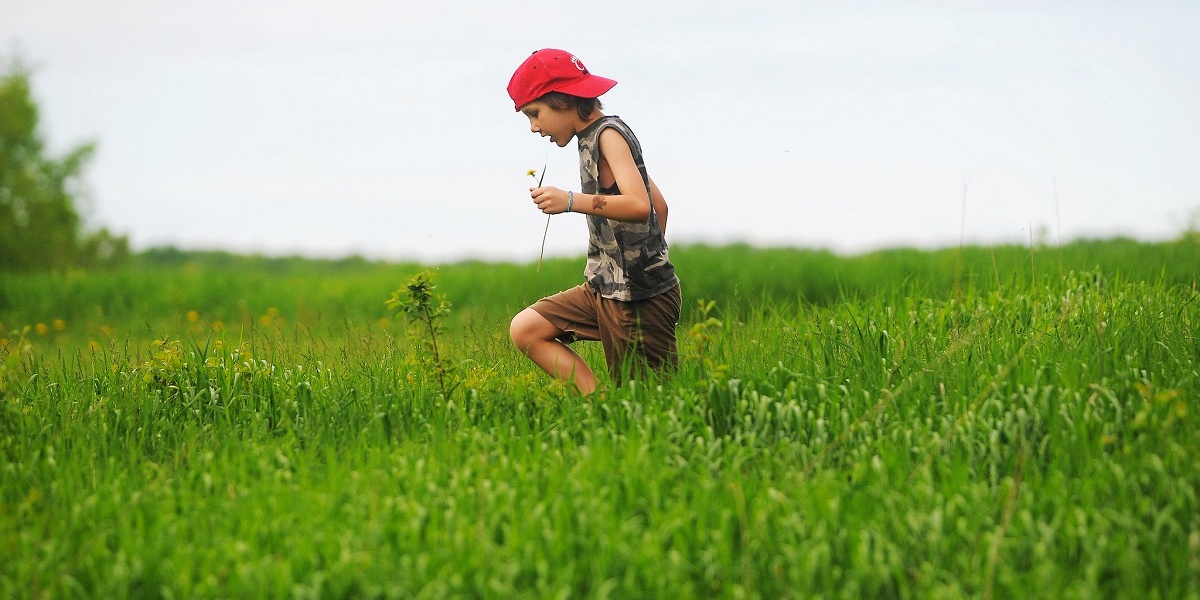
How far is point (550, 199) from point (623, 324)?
71 centimetres

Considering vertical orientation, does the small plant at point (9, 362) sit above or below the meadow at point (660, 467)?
above

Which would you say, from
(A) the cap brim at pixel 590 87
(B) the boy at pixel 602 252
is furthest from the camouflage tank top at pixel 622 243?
(A) the cap brim at pixel 590 87

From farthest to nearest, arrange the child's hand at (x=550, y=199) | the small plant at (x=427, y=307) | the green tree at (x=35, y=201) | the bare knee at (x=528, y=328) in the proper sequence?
1. the green tree at (x=35, y=201)
2. the bare knee at (x=528, y=328)
3. the small plant at (x=427, y=307)
4. the child's hand at (x=550, y=199)

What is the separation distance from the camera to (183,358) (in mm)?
5004

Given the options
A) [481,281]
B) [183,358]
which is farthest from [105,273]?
[183,358]

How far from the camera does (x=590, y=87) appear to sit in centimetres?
434

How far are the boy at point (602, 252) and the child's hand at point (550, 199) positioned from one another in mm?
61

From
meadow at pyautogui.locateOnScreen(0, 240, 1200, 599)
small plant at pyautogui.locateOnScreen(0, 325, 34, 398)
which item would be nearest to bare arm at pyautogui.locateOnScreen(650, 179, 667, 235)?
meadow at pyautogui.locateOnScreen(0, 240, 1200, 599)

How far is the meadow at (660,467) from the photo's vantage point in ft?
9.63

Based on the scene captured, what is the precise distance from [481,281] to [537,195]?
6.94 m

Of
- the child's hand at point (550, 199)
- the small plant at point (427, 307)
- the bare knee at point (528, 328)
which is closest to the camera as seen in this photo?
the child's hand at point (550, 199)

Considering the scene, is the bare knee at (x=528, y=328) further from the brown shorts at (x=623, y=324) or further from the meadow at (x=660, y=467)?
the meadow at (x=660, y=467)

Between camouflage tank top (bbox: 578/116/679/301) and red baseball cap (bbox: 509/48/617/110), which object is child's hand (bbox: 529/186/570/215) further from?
red baseball cap (bbox: 509/48/617/110)

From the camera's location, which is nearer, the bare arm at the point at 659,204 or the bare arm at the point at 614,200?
the bare arm at the point at 614,200
